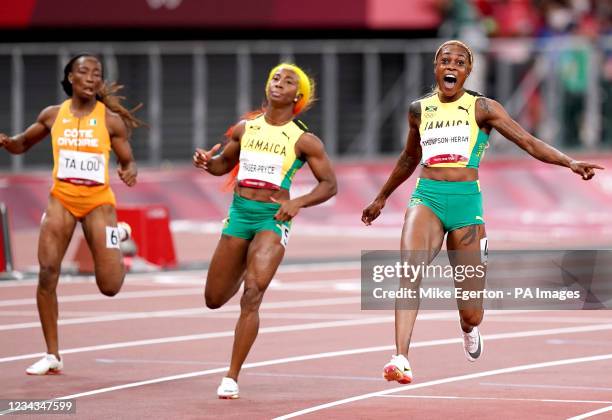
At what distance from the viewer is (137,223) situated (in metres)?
20.8

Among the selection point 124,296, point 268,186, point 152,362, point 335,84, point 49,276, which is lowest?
point 152,362

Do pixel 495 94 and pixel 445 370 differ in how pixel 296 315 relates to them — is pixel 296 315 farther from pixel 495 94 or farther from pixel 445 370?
pixel 495 94

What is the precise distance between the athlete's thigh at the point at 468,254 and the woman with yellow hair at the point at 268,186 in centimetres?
99

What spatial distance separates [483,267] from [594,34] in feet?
60.7

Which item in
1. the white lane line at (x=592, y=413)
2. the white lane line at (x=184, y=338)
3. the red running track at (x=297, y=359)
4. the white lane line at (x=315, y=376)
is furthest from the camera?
the white lane line at (x=184, y=338)

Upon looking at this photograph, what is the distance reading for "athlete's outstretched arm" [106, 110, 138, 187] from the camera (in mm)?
13273

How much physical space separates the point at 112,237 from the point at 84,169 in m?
0.60

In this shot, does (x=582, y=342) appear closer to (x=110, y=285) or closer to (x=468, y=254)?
(x=468, y=254)

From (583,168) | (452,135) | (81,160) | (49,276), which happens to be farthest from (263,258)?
(583,168)

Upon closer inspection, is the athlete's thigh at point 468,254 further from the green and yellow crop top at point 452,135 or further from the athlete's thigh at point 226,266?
the athlete's thigh at point 226,266

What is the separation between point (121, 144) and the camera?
1334 cm

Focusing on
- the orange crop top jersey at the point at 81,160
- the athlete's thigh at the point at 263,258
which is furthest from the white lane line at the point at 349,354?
the orange crop top jersey at the point at 81,160

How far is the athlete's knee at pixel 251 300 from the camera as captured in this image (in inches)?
454

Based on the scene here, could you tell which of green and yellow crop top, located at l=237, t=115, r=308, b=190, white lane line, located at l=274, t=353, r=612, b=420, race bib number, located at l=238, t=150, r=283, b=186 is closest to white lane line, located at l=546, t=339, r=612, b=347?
white lane line, located at l=274, t=353, r=612, b=420
